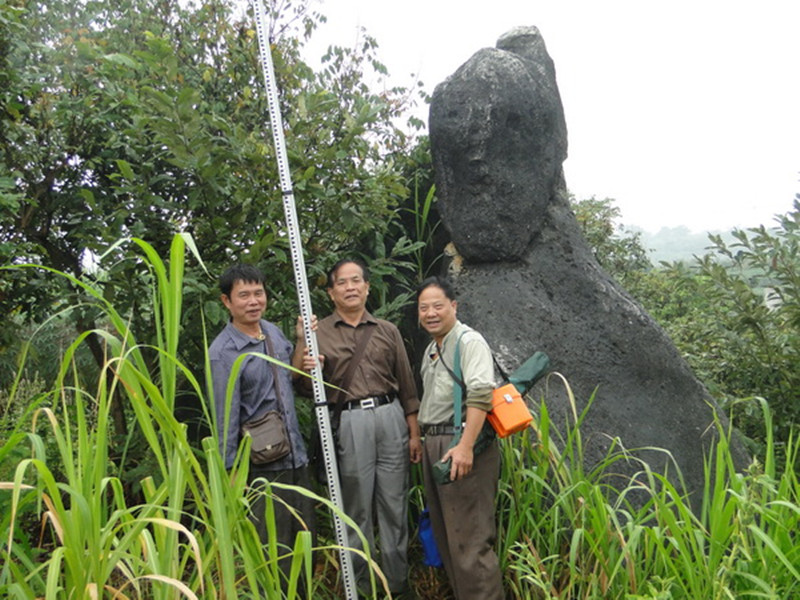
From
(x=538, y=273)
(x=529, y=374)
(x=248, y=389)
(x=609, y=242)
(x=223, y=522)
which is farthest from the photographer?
(x=609, y=242)

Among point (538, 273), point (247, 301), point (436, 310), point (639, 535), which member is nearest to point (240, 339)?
point (247, 301)

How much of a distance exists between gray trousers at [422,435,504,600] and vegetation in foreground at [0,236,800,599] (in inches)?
6.0

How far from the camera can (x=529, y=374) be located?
3420mm

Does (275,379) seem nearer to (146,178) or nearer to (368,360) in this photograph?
(368,360)

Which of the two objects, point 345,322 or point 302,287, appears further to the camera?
point 345,322

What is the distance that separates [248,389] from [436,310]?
914mm

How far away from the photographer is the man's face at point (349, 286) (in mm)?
3535

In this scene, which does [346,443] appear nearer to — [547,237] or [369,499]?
[369,499]

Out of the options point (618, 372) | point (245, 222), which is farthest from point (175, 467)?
point (618, 372)

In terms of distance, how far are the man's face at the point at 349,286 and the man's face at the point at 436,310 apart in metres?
0.34

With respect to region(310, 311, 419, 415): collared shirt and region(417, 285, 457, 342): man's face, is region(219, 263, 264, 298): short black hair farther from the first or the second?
region(417, 285, 457, 342): man's face

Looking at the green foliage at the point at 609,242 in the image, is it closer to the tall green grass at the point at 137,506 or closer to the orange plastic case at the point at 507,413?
the orange plastic case at the point at 507,413

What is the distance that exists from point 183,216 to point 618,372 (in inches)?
109

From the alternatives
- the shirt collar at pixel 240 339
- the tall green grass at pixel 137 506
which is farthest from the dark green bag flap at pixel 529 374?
the tall green grass at pixel 137 506
